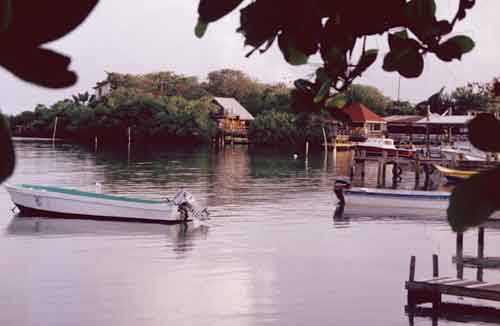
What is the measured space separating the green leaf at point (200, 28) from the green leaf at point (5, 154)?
1.54ft

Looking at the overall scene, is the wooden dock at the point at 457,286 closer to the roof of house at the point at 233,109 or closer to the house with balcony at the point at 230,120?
the roof of house at the point at 233,109

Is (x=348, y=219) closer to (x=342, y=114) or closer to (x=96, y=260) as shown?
(x=96, y=260)

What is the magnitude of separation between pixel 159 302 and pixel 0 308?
346cm

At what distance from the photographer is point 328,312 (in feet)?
55.8

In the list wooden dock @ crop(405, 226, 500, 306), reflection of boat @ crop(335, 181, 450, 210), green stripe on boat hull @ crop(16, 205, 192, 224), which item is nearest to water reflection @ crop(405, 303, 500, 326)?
wooden dock @ crop(405, 226, 500, 306)

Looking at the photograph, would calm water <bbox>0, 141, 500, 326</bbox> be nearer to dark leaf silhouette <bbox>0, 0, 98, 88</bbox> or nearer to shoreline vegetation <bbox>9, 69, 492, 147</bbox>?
dark leaf silhouette <bbox>0, 0, 98, 88</bbox>

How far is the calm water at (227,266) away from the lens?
17016mm

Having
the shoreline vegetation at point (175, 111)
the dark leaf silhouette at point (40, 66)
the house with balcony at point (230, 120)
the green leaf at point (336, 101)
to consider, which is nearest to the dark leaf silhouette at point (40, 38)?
the dark leaf silhouette at point (40, 66)

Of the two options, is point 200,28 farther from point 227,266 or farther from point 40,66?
point 227,266

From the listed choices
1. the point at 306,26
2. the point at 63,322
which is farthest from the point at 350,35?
the point at 63,322

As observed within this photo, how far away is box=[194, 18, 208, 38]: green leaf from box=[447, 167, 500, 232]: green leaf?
1.44ft

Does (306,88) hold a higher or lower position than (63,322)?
higher

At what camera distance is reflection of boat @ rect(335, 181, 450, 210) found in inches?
1393

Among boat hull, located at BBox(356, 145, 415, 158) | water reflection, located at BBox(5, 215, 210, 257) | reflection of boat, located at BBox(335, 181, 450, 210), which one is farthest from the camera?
boat hull, located at BBox(356, 145, 415, 158)
